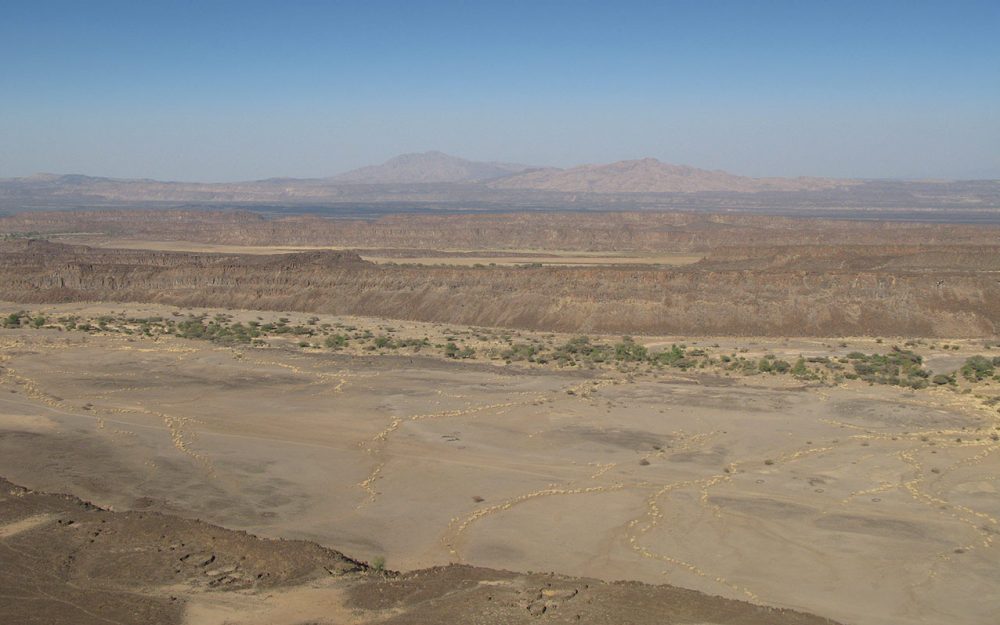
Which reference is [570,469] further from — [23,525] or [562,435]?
[23,525]

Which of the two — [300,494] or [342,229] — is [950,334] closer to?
[300,494]

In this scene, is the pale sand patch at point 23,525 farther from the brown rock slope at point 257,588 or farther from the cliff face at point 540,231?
the cliff face at point 540,231

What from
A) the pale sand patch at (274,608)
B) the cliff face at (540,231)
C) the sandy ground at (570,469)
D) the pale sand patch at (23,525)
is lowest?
the sandy ground at (570,469)

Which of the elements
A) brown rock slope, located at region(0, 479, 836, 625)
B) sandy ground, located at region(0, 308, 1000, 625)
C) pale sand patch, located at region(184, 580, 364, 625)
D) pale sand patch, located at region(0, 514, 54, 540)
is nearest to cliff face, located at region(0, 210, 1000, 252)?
sandy ground, located at region(0, 308, 1000, 625)

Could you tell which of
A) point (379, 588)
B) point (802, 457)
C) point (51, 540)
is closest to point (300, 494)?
point (51, 540)

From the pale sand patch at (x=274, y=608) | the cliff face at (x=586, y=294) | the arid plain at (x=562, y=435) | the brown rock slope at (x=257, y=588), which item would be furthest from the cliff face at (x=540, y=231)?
the pale sand patch at (x=274, y=608)

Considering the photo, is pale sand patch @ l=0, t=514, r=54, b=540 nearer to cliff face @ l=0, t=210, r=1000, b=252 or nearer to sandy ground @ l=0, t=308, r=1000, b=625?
sandy ground @ l=0, t=308, r=1000, b=625

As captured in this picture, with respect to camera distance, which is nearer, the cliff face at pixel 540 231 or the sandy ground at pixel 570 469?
the sandy ground at pixel 570 469
